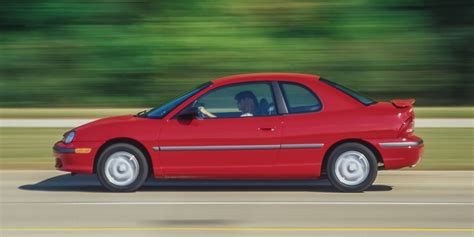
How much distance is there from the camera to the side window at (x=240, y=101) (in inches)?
403

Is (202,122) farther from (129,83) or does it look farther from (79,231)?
(129,83)

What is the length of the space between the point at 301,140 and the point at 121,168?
2.07 meters

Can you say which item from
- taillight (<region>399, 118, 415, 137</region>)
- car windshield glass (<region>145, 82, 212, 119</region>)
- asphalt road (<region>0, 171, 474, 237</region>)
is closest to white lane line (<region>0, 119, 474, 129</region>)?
asphalt road (<region>0, 171, 474, 237</region>)

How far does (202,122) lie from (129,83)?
39.3 feet

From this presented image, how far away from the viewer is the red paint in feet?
33.1

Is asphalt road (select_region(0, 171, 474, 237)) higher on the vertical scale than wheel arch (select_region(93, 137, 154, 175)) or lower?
lower

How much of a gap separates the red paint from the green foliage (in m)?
11.2

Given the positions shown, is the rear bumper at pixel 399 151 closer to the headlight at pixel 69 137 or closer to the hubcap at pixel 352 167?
the hubcap at pixel 352 167

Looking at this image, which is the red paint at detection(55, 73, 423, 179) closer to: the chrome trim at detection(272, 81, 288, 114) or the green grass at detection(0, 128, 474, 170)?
the chrome trim at detection(272, 81, 288, 114)

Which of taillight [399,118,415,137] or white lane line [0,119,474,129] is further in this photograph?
white lane line [0,119,474,129]

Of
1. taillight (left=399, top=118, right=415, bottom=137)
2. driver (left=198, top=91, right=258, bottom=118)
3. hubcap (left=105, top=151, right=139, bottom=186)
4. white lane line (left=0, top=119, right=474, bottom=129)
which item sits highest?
white lane line (left=0, top=119, right=474, bottom=129)

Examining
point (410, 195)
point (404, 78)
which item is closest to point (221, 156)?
point (410, 195)

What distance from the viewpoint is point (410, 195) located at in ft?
32.9

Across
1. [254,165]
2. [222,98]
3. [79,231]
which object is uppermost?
[222,98]
